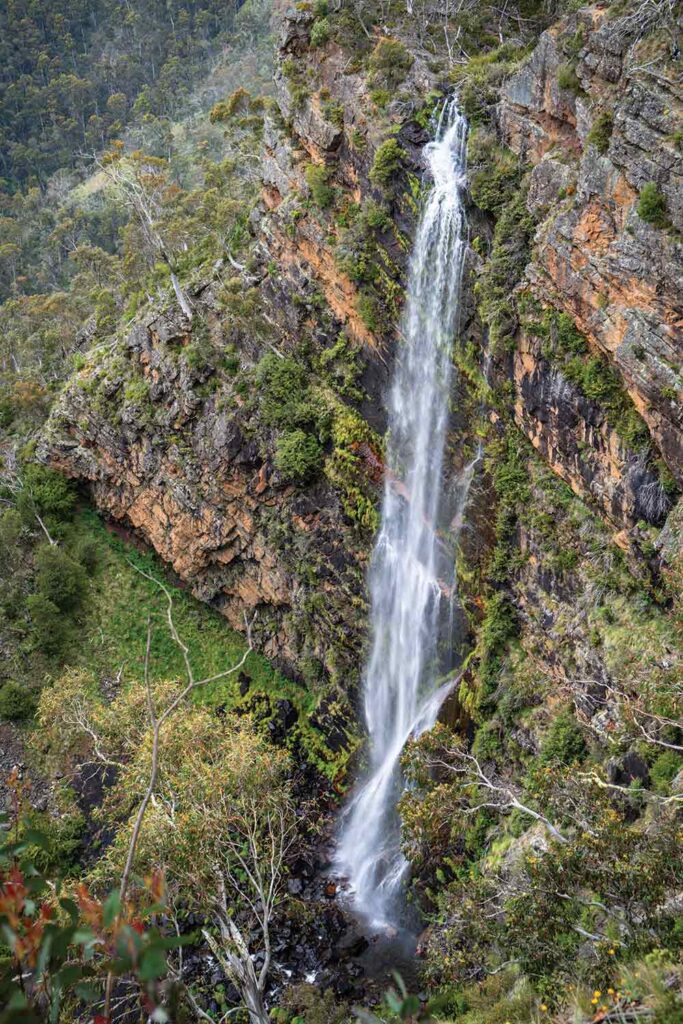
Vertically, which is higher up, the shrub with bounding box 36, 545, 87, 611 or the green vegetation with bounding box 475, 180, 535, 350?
the green vegetation with bounding box 475, 180, 535, 350

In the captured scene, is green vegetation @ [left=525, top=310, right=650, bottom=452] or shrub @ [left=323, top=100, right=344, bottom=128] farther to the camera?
shrub @ [left=323, top=100, right=344, bottom=128]

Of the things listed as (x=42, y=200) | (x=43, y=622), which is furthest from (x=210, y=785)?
(x=42, y=200)

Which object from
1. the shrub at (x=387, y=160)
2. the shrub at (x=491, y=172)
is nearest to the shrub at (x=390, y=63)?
the shrub at (x=387, y=160)

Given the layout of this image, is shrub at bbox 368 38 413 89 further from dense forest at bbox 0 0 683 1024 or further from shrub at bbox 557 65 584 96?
shrub at bbox 557 65 584 96

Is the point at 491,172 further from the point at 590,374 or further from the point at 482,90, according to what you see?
the point at 590,374

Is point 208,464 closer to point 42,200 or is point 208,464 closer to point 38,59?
point 42,200

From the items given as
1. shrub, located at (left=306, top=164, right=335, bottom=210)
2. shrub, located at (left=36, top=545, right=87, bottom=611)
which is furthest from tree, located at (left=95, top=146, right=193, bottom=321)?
shrub, located at (left=36, top=545, right=87, bottom=611)

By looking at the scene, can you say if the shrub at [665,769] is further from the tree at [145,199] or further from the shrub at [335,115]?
the tree at [145,199]
